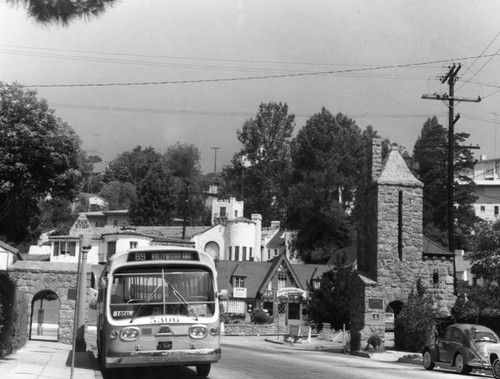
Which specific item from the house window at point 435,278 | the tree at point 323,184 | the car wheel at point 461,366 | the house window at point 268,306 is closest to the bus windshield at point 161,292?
the car wheel at point 461,366

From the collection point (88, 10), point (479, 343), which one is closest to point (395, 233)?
point (479, 343)

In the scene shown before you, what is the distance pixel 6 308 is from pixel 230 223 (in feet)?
215

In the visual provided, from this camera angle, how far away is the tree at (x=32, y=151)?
22.1 m

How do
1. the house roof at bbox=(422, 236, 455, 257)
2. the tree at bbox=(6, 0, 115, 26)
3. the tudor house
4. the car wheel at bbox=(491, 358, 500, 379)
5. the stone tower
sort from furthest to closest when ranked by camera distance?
1. the tudor house
2. the house roof at bbox=(422, 236, 455, 257)
3. the stone tower
4. the car wheel at bbox=(491, 358, 500, 379)
5. the tree at bbox=(6, 0, 115, 26)

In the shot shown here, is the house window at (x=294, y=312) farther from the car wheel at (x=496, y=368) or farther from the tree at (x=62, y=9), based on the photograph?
the tree at (x=62, y=9)

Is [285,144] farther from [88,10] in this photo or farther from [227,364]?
[88,10]

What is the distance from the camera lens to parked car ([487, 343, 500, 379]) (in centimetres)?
2106

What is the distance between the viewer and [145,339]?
15562mm

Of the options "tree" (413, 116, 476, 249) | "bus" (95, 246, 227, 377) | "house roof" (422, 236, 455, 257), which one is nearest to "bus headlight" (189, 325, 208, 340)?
"bus" (95, 246, 227, 377)

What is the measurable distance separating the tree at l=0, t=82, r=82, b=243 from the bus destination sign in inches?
287

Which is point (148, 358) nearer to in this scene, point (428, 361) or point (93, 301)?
point (428, 361)

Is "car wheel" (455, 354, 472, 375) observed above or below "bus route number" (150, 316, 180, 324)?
below

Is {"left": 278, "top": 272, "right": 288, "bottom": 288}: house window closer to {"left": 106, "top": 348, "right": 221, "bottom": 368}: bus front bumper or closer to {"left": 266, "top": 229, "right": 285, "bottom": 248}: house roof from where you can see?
{"left": 266, "top": 229, "right": 285, "bottom": 248}: house roof

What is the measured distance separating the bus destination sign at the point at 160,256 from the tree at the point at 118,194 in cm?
11138
